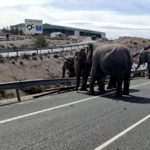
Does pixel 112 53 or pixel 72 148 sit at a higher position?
pixel 112 53

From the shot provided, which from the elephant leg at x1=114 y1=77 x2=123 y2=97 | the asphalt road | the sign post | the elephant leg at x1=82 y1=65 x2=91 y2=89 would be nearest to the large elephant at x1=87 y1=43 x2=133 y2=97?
the elephant leg at x1=114 y1=77 x2=123 y2=97

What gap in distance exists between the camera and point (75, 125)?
7.64 meters

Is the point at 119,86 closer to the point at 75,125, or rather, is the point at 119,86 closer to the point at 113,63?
the point at 113,63

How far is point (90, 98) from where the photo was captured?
1220cm

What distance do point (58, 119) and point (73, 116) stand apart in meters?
0.60

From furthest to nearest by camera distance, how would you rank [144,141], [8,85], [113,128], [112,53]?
[112,53], [8,85], [113,128], [144,141]

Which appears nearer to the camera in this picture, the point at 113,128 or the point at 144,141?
the point at 144,141

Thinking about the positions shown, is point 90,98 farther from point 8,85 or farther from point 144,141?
point 144,141

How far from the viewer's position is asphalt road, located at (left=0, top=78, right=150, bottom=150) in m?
6.21

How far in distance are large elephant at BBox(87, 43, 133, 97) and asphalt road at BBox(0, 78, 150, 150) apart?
153cm

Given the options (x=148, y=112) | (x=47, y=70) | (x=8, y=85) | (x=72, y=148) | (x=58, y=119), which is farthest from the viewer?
(x=47, y=70)

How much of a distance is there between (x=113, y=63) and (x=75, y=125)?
5369 millimetres

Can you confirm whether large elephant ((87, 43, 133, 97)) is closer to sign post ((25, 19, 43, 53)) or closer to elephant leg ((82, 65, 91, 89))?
elephant leg ((82, 65, 91, 89))

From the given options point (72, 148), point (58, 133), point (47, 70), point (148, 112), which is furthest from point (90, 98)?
point (47, 70)
